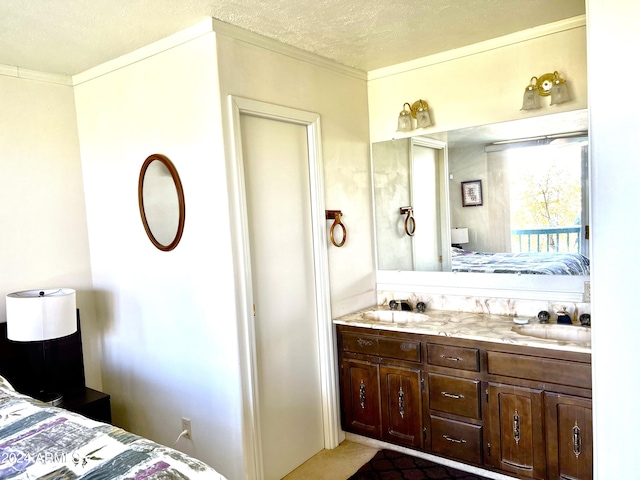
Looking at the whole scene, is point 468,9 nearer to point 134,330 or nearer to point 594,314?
point 594,314

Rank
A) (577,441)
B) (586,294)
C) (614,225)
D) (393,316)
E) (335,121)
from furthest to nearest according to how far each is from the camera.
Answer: (393,316), (335,121), (586,294), (577,441), (614,225)

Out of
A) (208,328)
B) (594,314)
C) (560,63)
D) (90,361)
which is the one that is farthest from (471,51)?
(90,361)

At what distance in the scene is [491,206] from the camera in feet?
9.46

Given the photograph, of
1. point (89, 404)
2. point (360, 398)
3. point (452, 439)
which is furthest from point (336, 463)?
point (89, 404)

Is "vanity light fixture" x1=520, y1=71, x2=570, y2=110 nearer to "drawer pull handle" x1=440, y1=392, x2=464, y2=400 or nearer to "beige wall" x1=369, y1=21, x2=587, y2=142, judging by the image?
"beige wall" x1=369, y1=21, x2=587, y2=142

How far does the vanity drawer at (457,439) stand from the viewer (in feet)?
8.28

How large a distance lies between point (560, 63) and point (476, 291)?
139 centimetres

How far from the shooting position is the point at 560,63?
104 inches

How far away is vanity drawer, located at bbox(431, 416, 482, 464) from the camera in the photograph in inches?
99.3

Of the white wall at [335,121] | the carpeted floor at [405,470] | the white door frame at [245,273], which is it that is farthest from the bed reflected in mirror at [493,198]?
the carpeted floor at [405,470]

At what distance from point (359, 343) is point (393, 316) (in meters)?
0.38

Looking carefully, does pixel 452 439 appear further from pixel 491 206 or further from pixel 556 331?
pixel 491 206

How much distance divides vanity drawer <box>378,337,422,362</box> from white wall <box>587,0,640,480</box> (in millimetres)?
1071

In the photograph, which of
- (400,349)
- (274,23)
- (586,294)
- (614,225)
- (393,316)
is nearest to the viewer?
(614,225)
